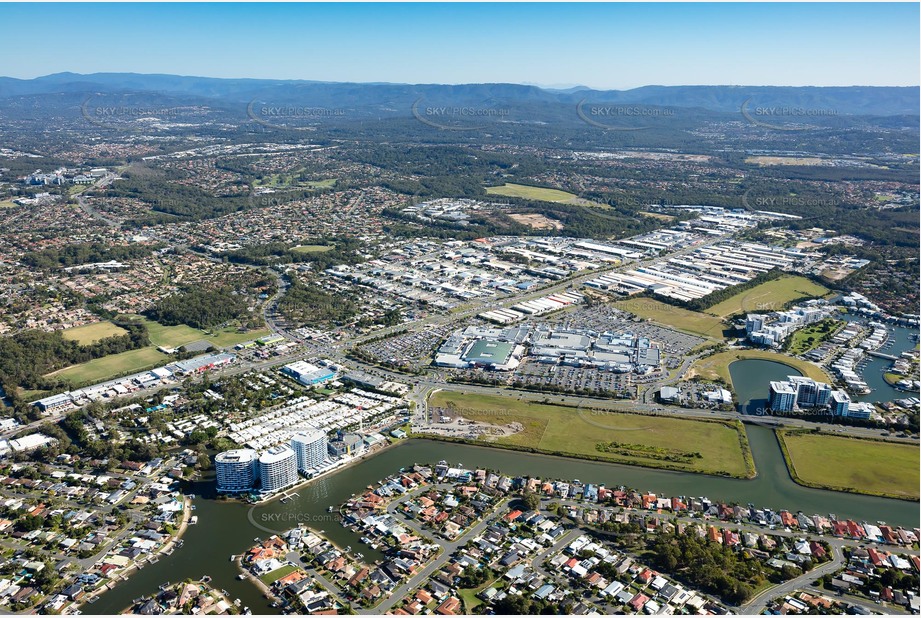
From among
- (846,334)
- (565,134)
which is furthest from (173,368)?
(565,134)

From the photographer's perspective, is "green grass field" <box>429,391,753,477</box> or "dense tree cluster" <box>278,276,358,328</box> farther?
"dense tree cluster" <box>278,276,358,328</box>

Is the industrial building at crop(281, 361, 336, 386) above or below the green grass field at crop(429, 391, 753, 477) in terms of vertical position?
above

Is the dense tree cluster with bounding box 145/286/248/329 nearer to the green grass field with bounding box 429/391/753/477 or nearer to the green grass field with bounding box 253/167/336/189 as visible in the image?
the green grass field with bounding box 429/391/753/477

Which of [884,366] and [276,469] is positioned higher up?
[884,366]

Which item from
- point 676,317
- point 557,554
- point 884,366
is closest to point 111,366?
point 557,554

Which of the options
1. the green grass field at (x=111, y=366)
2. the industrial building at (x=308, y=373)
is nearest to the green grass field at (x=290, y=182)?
the green grass field at (x=111, y=366)

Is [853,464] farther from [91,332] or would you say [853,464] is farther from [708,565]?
[91,332]

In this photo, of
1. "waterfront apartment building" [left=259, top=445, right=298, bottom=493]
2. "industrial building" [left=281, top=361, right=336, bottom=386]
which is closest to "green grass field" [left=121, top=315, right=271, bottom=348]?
"industrial building" [left=281, top=361, right=336, bottom=386]

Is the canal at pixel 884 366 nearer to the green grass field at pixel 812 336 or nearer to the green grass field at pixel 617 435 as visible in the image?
the green grass field at pixel 812 336
